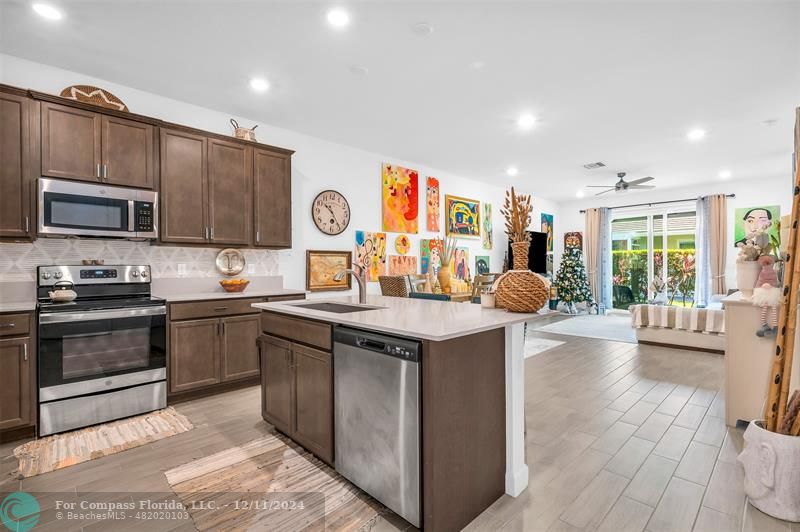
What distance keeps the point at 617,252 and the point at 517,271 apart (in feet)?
28.1

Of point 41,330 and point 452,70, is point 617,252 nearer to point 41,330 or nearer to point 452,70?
point 452,70

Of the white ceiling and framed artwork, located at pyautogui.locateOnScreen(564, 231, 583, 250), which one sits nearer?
the white ceiling

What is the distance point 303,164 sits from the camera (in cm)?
467

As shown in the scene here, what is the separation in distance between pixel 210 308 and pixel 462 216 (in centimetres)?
482

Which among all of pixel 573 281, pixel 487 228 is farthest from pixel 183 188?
pixel 573 281

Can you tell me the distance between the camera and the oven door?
264 centimetres

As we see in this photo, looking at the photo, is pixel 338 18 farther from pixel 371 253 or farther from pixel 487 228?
pixel 487 228

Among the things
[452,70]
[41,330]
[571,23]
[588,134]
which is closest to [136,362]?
[41,330]

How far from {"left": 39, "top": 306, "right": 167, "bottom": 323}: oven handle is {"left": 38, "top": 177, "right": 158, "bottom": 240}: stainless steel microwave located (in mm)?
659

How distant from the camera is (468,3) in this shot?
2320 millimetres

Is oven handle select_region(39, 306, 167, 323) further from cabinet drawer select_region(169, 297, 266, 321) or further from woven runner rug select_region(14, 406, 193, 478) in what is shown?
woven runner rug select_region(14, 406, 193, 478)

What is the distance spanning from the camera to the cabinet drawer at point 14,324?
8.21ft

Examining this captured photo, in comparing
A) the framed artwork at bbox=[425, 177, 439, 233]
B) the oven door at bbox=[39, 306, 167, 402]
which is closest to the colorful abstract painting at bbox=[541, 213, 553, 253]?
the framed artwork at bbox=[425, 177, 439, 233]

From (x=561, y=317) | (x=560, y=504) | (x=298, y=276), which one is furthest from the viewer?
(x=561, y=317)
